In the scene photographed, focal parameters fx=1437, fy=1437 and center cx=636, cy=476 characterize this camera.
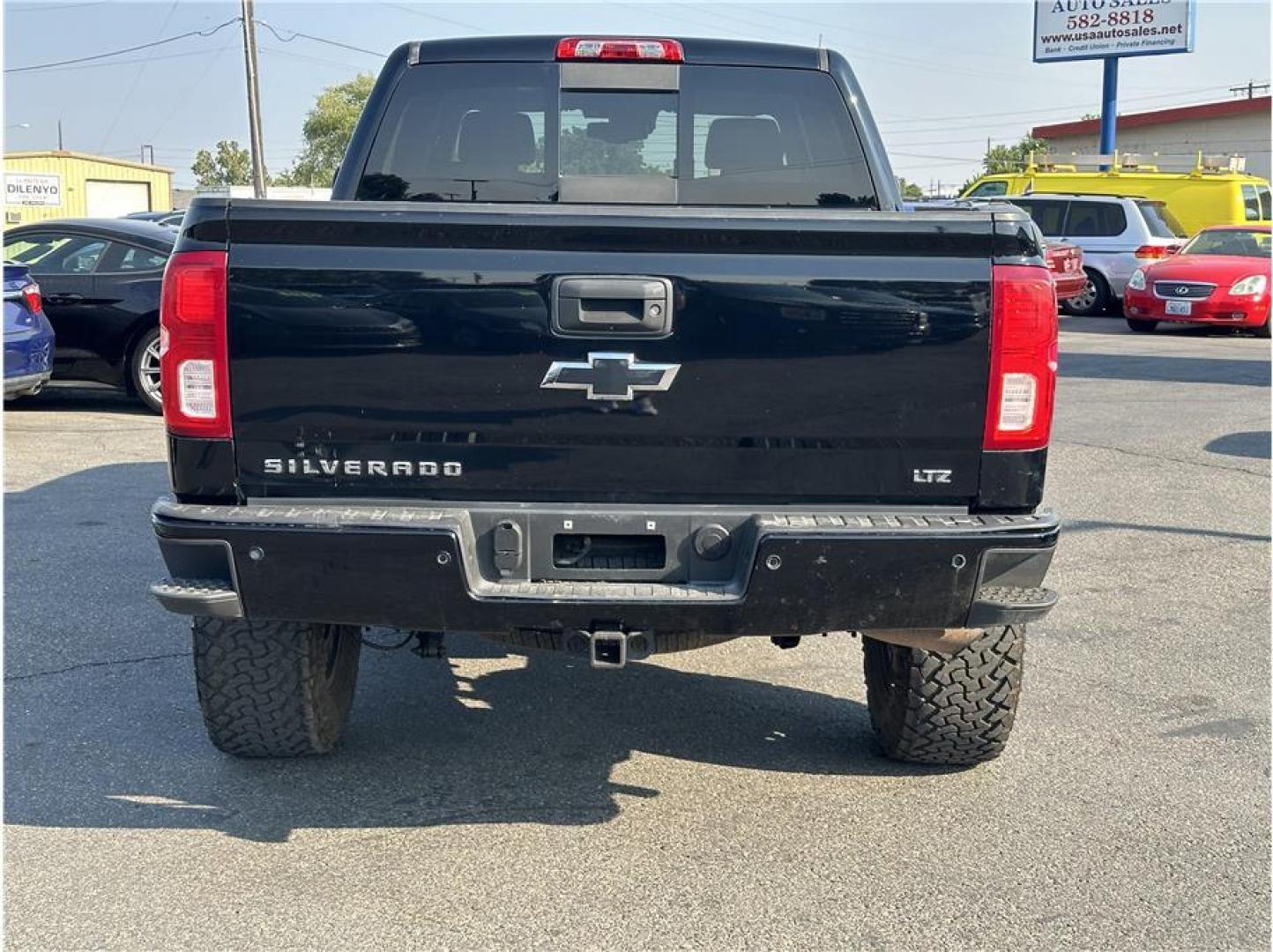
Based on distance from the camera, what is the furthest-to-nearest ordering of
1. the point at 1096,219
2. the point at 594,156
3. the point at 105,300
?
the point at 1096,219 → the point at 105,300 → the point at 594,156

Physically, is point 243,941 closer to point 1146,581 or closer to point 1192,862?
point 1192,862

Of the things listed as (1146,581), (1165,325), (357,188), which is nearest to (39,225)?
(357,188)

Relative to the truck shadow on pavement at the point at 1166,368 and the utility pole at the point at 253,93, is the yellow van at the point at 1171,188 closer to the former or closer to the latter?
the truck shadow on pavement at the point at 1166,368

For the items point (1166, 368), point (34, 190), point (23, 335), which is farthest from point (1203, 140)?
point (23, 335)

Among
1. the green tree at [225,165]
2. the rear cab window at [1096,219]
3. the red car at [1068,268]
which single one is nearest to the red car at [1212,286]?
the red car at [1068,268]

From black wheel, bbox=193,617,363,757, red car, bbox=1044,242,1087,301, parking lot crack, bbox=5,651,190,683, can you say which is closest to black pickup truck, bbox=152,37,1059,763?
black wheel, bbox=193,617,363,757

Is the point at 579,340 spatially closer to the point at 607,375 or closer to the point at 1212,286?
the point at 607,375

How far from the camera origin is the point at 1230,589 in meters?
6.58

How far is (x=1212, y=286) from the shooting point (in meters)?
18.7

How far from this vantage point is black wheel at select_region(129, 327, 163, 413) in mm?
11078

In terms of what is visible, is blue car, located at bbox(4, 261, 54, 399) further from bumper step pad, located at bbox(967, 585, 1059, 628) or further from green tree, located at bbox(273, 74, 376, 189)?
green tree, located at bbox(273, 74, 376, 189)

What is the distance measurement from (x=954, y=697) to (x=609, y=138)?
7.55 ft

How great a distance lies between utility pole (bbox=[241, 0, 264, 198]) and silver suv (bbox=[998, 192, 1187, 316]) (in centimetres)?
1833

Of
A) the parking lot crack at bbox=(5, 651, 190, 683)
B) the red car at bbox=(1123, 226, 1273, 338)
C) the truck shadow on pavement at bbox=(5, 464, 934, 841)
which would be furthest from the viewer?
the red car at bbox=(1123, 226, 1273, 338)
